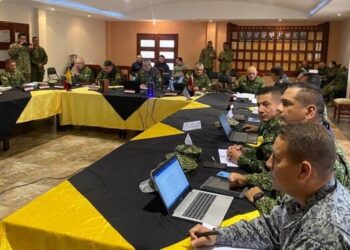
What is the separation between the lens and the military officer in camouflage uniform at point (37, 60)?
8516mm

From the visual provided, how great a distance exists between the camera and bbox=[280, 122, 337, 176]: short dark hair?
94 centimetres

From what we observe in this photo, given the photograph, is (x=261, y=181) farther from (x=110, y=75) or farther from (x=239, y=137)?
(x=110, y=75)

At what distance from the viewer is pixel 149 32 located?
12328 mm

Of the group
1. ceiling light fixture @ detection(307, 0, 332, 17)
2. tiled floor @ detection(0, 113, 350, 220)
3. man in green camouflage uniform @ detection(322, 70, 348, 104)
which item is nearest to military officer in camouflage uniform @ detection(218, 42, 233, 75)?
ceiling light fixture @ detection(307, 0, 332, 17)

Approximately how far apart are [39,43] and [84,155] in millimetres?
5731

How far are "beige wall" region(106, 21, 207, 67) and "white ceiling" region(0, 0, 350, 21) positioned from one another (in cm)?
108

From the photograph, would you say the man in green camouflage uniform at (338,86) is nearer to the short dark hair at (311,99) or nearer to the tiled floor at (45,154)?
the tiled floor at (45,154)

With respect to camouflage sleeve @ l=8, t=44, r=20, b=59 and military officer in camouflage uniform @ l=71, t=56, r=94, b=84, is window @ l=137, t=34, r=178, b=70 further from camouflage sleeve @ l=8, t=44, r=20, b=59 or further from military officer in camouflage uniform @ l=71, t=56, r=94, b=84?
military officer in camouflage uniform @ l=71, t=56, r=94, b=84

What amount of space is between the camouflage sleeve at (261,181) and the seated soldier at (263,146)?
191mm

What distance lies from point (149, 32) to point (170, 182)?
11319 mm

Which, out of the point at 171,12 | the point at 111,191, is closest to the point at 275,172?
the point at 111,191

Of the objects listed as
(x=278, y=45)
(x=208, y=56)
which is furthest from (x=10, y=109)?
(x=278, y=45)

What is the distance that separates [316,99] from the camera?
1893mm

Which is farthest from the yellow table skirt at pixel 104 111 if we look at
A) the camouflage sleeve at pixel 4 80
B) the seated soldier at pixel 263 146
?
the seated soldier at pixel 263 146
